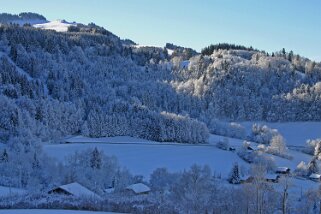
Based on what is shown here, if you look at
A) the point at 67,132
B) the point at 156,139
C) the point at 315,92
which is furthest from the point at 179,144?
the point at 315,92

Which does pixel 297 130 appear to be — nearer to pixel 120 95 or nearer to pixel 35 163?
pixel 120 95

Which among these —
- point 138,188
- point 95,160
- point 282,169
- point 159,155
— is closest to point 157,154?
point 159,155

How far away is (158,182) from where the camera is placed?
66.9 meters

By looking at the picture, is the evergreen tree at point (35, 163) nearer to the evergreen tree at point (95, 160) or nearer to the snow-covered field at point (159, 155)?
the evergreen tree at point (95, 160)

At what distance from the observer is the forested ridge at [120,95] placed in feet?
391

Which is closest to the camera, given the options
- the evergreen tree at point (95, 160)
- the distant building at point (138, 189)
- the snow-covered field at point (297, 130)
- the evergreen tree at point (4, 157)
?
the distant building at point (138, 189)

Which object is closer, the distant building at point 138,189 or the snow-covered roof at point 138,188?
the distant building at point 138,189

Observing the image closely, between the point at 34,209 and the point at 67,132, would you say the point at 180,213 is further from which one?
the point at 67,132

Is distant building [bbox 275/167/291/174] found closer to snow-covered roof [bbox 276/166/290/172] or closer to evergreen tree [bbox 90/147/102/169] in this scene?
snow-covered roof [bbox 276/166/290/172]

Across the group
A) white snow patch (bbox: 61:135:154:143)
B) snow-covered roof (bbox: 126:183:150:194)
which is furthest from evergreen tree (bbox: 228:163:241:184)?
white snow patch (bbox: 61:135:154:143)

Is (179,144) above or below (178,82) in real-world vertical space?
below

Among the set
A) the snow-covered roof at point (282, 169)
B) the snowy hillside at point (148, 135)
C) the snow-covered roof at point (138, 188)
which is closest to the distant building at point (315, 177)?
the snowy hillside at point (148, 135)

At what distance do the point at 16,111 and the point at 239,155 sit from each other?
4494 centimetres

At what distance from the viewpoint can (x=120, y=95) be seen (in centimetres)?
16362
